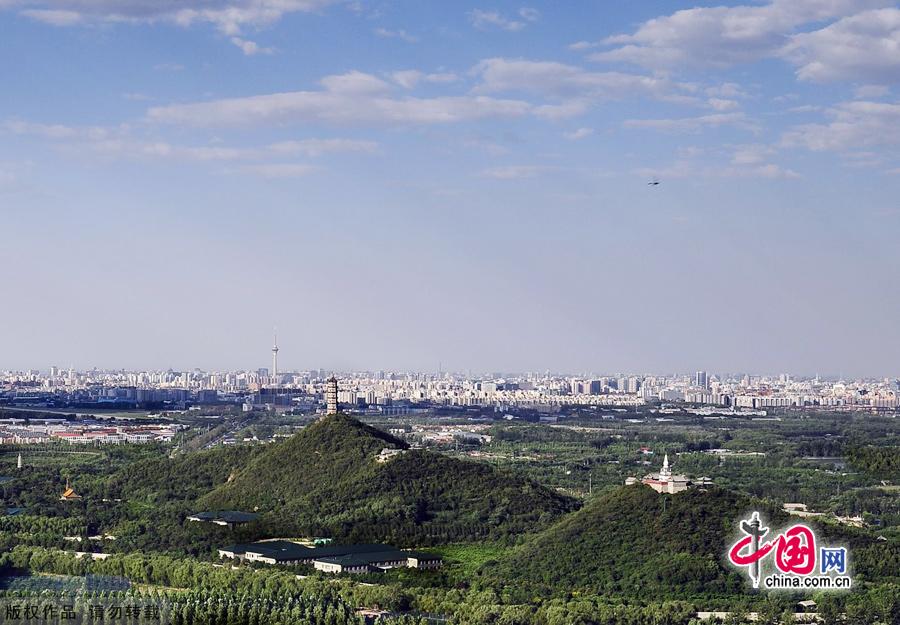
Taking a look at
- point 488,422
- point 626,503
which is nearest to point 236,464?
point 626,503

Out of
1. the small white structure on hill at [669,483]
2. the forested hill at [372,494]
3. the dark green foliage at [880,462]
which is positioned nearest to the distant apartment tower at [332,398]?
the forested hill at [372,494]

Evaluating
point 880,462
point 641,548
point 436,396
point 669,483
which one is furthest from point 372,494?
point 436,396

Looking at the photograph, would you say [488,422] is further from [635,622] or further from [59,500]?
[635,622]

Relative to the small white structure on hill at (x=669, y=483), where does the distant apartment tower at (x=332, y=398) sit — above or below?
above
